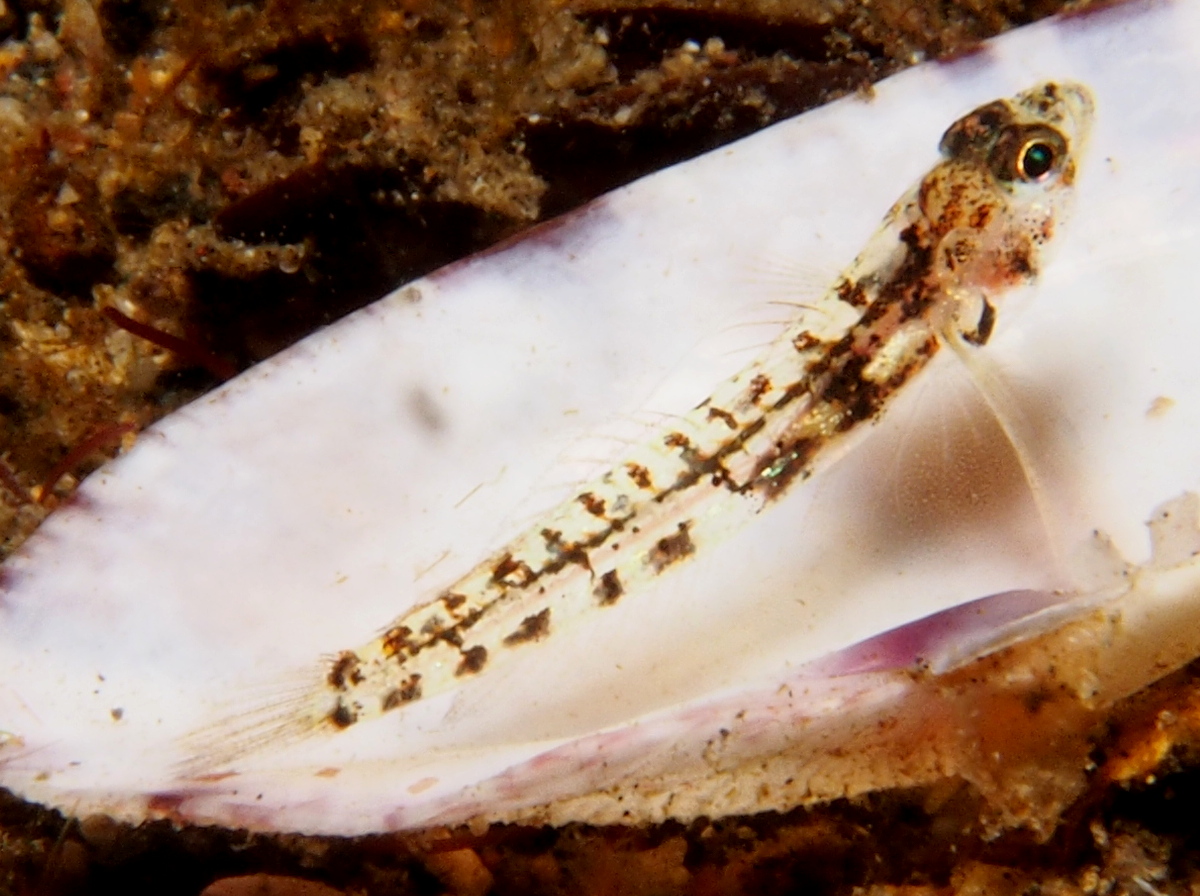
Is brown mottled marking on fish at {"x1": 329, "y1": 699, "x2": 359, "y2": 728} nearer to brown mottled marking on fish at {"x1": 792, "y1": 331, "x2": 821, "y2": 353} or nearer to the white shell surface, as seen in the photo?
the white shell surface

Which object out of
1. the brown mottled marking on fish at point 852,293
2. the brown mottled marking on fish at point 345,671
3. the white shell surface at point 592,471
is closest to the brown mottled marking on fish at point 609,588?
the white shell surface at point 592,471

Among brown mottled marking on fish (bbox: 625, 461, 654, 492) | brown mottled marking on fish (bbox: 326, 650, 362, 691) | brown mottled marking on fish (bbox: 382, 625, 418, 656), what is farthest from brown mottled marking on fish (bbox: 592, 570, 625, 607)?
→ brown mottled marking on fish (bbox: 326, 650, 362, 691)

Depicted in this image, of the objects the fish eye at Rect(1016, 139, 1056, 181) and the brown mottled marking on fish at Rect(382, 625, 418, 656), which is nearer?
the fish eye at Rect(1016, 139, 1056, 181)

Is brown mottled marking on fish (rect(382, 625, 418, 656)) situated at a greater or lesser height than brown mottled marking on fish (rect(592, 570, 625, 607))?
lesser

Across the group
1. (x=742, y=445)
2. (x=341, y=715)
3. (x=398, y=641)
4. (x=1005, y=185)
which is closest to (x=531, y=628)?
(x=398, y=641)

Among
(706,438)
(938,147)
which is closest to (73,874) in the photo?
(706,438)

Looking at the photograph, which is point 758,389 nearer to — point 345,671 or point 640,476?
point 640,476

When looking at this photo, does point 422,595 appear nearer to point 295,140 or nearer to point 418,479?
point 418,479

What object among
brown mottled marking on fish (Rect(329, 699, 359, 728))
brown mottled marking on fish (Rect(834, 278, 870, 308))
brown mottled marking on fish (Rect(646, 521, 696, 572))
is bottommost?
brown mottled marking on fish (Rect(329, 699, 359, 728))
